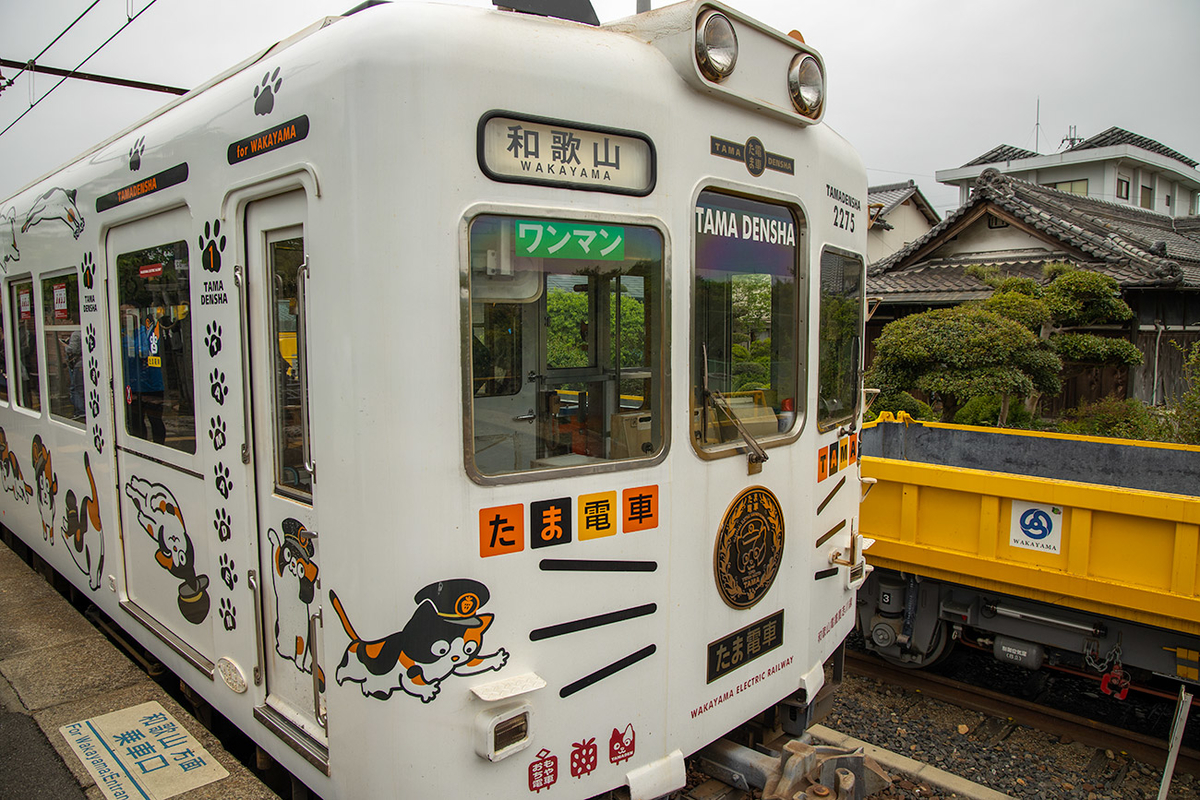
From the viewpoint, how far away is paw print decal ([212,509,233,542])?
3010mm

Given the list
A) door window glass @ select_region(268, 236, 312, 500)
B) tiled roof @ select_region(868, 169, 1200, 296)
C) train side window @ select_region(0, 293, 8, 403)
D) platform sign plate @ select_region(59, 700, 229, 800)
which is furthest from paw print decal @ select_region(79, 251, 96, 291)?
tiled roof @ select_region(868, 169, 1200, 296)

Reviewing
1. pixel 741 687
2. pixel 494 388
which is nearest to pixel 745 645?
pixel 741 687

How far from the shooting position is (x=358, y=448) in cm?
228

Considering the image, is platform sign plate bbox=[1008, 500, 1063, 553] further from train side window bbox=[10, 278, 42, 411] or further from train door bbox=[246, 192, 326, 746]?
train side window bbox=[10, 278, 42, 411]

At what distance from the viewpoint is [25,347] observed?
5.43 meters

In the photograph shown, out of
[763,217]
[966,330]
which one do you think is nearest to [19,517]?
[763,217]

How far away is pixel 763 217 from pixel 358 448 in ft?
5.67

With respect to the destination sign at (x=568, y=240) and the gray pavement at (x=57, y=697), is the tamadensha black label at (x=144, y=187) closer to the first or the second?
the destination sign at (x=568, y=240)

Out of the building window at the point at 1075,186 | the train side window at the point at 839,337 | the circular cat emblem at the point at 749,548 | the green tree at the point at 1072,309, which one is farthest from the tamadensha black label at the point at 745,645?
the building window at the point at 1075,186

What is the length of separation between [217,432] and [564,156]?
5.50 feet

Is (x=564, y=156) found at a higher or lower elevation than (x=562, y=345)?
higher

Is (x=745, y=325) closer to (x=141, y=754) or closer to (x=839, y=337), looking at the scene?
(x=839, y=337)

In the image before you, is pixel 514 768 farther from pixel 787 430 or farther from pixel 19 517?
pixel 19 517

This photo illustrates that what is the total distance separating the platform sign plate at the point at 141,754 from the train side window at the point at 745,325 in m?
2.12
